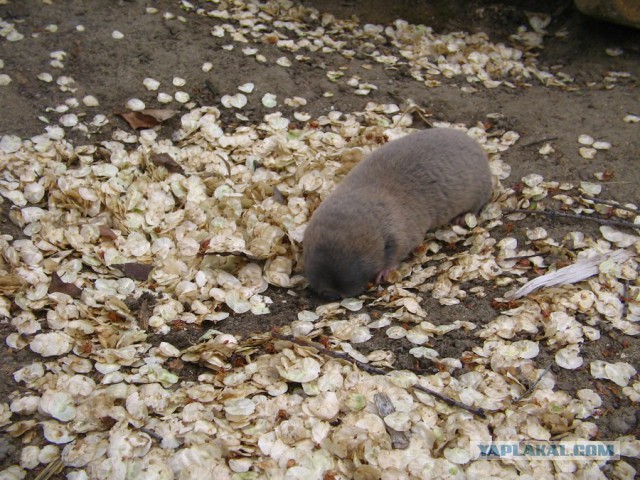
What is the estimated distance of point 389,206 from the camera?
3742mm

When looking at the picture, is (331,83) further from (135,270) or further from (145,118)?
(135,270)

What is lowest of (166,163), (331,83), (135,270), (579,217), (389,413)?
(135,270)

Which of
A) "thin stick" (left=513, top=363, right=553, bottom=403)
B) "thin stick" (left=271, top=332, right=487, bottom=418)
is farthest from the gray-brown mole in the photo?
"thin stick" (left=513, top=363, right=553, bottom=403)

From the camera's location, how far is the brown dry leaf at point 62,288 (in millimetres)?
3314

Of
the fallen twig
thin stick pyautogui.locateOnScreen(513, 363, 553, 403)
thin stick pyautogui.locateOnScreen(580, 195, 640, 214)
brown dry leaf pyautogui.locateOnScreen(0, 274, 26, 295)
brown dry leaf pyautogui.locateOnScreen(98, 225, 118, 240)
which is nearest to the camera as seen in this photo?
the fallen twig

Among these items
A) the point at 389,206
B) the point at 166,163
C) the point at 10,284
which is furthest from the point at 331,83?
the point at 10,284

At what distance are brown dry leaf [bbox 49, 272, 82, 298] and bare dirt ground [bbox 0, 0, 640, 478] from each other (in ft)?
1.83

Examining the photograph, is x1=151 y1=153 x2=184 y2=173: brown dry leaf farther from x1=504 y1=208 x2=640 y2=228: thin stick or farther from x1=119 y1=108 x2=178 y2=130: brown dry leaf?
x1=504 y1=208 x2=640 y2=228: thin stick

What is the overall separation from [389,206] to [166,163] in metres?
1.73

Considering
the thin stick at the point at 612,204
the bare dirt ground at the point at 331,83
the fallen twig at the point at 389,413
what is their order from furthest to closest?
the bare dirt ground at the point at 331,83
the thin stick at the point at 612,204
the fallen twig at the point at 389,413

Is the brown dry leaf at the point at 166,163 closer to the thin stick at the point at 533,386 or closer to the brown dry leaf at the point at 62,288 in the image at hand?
the brown dry leaf at the point at 62,288

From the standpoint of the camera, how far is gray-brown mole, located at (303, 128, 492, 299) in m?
3.44

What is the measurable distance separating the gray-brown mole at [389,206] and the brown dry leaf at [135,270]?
97 centimetres

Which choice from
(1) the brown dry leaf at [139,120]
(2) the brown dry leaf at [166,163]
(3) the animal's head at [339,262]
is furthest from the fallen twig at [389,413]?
(1) the brown dry leaf at [139,120]
